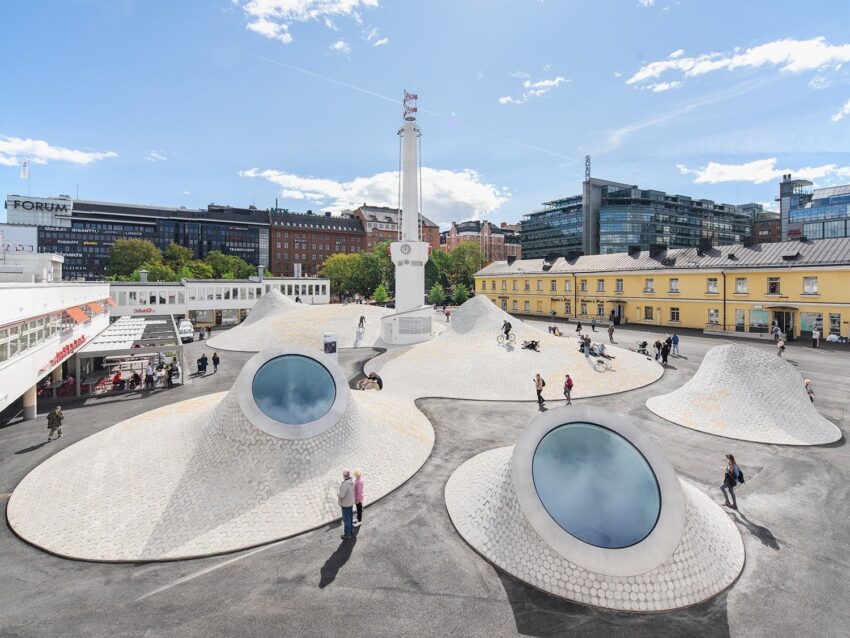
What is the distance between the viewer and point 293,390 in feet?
48.5

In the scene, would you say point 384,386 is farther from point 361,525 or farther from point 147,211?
point 147,211

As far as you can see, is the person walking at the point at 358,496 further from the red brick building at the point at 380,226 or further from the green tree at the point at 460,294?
the red brick building at the point at 380,226

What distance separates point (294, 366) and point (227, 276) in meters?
94.8

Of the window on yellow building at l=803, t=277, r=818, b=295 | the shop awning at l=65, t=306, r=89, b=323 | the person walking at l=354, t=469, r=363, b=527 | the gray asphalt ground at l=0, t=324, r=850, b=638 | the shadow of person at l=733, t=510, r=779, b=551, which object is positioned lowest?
the gray asphalt ground at l=0, t=324, r=850, b=638

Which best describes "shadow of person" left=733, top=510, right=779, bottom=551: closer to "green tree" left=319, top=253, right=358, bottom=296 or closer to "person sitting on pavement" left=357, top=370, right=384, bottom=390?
"person sitting on pavement" left=357, top=370, right=384, bottom=390

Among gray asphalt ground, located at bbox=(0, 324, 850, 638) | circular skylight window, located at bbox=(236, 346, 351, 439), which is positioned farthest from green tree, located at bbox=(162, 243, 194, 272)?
gray asphalt ground, located at bbox=(0, 324, 850, 638)

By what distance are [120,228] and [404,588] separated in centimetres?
16356

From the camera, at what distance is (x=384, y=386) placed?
27.0 meters

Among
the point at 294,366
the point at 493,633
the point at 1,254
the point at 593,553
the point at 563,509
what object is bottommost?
the point at 493,633

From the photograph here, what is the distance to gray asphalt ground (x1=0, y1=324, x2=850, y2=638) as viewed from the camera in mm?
8148

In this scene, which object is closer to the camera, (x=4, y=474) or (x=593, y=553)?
(x=593, y=553)

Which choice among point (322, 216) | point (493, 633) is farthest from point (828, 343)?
point (322, 216)

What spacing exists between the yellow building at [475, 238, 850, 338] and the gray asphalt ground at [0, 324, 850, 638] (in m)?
35.4

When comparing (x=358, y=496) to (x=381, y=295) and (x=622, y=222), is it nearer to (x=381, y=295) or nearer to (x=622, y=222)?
(x=381, y=295)
